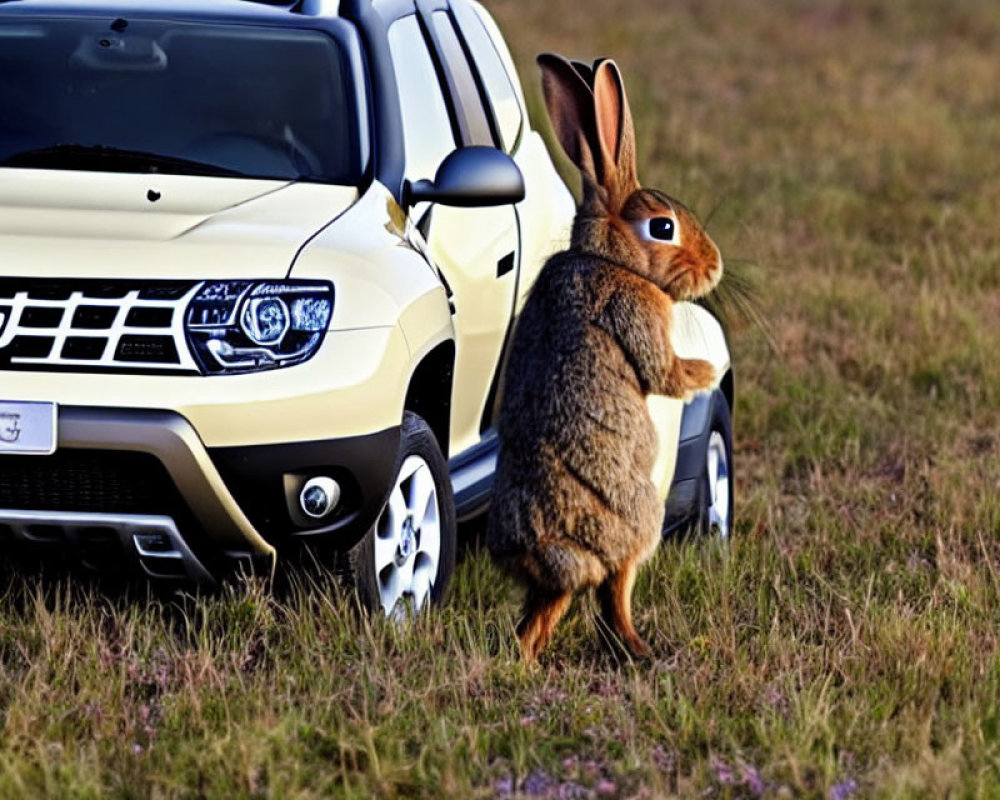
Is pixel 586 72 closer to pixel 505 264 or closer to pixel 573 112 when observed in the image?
pixel 573 112

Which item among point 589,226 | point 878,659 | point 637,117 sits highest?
point 589,226

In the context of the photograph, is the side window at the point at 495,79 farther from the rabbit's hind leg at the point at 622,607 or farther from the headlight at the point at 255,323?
the rabbit's hind leg at the point at 622,607

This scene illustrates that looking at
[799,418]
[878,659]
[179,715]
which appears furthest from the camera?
[799,418]

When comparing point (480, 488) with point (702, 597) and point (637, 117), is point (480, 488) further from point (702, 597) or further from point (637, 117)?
point (637, 117)

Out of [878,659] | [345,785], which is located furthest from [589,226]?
[345,785]

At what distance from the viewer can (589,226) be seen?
5.29m

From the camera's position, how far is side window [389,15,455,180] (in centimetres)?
631

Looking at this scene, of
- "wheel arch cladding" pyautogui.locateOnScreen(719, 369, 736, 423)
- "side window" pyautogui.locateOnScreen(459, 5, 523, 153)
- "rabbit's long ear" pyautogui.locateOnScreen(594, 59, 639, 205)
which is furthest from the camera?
"wheel arch cladding" pyautogui.locateOnScreen(719, 369, 736, 423)

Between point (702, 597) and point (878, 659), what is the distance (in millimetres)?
703

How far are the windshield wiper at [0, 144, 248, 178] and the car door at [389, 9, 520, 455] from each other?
25.1 inches

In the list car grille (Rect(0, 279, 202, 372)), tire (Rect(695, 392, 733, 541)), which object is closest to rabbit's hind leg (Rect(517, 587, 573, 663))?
car grille (Rect(0, 279, 202, 372))

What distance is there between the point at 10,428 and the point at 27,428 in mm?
48

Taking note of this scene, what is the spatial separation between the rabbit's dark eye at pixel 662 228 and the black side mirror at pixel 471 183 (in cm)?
71

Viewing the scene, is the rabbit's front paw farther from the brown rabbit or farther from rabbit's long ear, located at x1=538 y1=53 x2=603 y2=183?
rabbit's long ear, located at x1=538 y1=53 x2=603 y2=183
